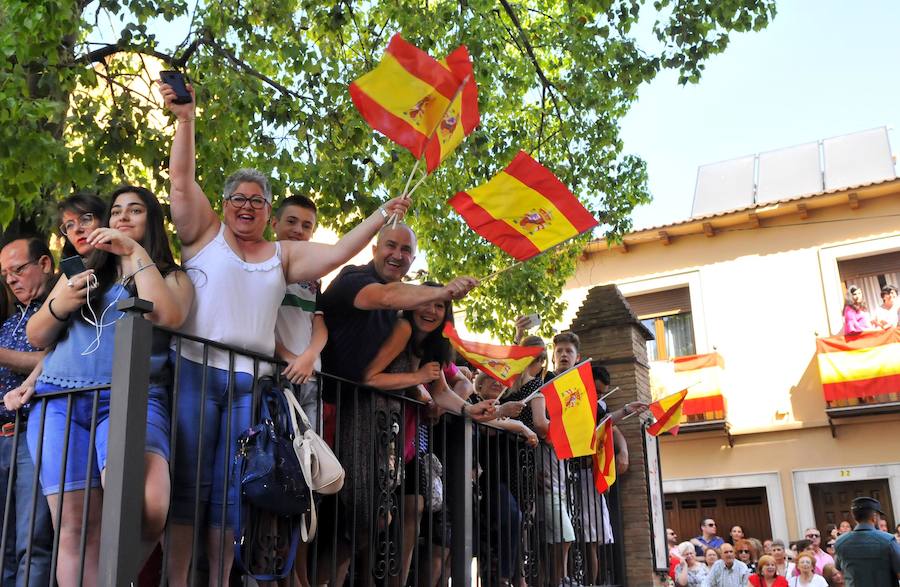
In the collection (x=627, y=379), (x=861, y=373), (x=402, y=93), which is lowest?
(x=627, y=379)

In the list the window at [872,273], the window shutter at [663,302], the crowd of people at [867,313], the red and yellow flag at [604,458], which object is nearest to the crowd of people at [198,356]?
the red and yellow flag at [604,458]

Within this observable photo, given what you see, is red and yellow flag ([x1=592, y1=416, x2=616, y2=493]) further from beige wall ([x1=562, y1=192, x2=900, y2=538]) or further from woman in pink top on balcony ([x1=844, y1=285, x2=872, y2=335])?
woman in pink top on balcony ([x1=844, y1=285, x2=872, y2=335])

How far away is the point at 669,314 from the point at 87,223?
65.4ft

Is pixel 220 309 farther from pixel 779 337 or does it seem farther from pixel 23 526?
pixel 779 337

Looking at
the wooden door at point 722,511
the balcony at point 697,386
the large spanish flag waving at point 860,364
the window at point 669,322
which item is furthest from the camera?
the window at point 669,322

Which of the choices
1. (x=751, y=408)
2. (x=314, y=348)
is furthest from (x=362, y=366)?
(x=751, y=408)

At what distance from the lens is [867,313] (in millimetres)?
19906

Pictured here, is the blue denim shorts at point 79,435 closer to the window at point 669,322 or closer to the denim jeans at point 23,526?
the denim jeans at point 23,526

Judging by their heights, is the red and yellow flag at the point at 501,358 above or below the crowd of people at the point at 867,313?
below

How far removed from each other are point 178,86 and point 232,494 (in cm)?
181

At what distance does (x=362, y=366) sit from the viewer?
4.77 metres

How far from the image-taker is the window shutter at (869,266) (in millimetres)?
20172

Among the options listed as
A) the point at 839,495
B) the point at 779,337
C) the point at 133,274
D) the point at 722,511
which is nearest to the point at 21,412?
the point at 133,274

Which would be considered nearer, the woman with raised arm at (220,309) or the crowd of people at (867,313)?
the woman with raised arm at (220,309)
